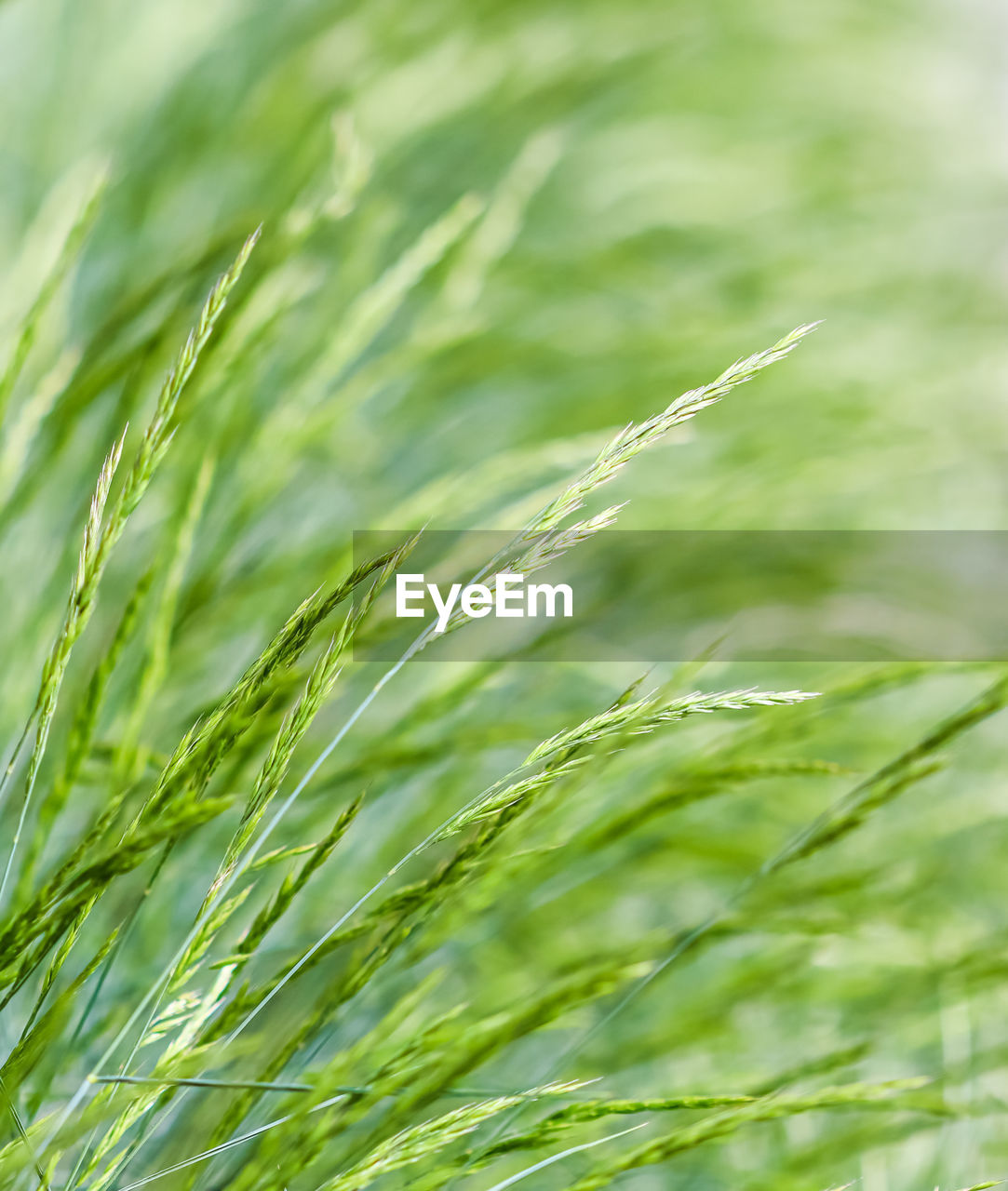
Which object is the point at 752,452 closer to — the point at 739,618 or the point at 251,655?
the point at 739,618

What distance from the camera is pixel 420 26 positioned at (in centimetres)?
97

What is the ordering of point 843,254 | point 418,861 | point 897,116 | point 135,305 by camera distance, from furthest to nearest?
1. point 897,116
2. point 843,254
3. point 418,861
4. point 135,305

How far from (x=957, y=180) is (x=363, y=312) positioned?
3.52 feet

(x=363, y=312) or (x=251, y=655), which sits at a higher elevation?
(x=363, y=312)

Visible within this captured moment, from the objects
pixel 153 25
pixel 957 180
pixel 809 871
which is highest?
pixel 153 25


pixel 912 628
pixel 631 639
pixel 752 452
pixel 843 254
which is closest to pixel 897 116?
pixel 843 254

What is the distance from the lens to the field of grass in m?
0.35

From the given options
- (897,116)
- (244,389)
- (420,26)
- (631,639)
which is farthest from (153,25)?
(897,116)

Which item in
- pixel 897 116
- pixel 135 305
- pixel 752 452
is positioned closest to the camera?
pixel 135 305

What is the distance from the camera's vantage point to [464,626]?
2.19ft

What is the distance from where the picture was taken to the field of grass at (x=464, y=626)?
345mm

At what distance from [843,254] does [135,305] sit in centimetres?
89

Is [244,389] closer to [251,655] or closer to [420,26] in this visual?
[251,655]

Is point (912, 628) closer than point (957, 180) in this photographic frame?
Yes
